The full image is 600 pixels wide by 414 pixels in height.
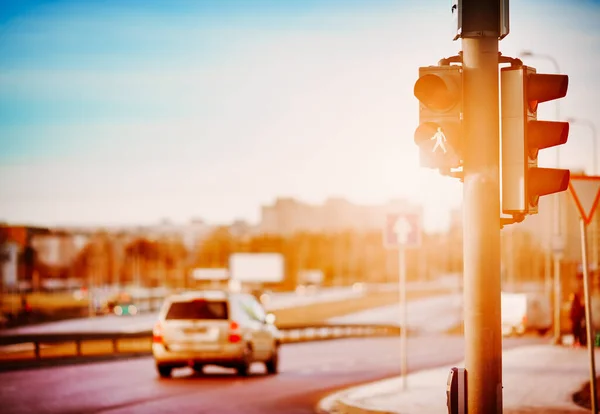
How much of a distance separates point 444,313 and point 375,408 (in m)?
122

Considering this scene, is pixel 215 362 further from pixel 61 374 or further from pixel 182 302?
pixel 61 374

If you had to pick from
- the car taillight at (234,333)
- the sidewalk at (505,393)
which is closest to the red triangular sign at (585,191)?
the sidewalk at (505,393)

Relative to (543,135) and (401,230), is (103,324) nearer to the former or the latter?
(401,230)

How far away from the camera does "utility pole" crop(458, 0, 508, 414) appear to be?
7426 mm

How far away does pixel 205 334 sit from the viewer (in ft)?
77.0

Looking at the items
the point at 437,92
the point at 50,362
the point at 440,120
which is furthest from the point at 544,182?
the point at 50,362

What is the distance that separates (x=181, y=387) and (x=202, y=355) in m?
2.11

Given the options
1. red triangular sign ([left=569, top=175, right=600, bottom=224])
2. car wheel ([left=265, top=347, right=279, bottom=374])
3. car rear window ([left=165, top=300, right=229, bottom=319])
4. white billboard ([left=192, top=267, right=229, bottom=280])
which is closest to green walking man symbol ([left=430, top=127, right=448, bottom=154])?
red triangular sign ([left=569, top=175, right=600, bottom=224])

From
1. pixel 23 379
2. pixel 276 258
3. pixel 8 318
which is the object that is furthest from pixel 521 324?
pixel 276 258

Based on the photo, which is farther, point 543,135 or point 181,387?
point 181,387

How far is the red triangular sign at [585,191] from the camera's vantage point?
482 inches

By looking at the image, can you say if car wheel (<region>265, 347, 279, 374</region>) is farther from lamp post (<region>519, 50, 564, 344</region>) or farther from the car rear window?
lamp post (<region>519, 50, 564, 344</region>)

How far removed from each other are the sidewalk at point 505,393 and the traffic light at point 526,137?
817 cm

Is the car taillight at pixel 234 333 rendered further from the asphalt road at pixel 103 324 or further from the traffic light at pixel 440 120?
the asphalt road at pixel 103 324
